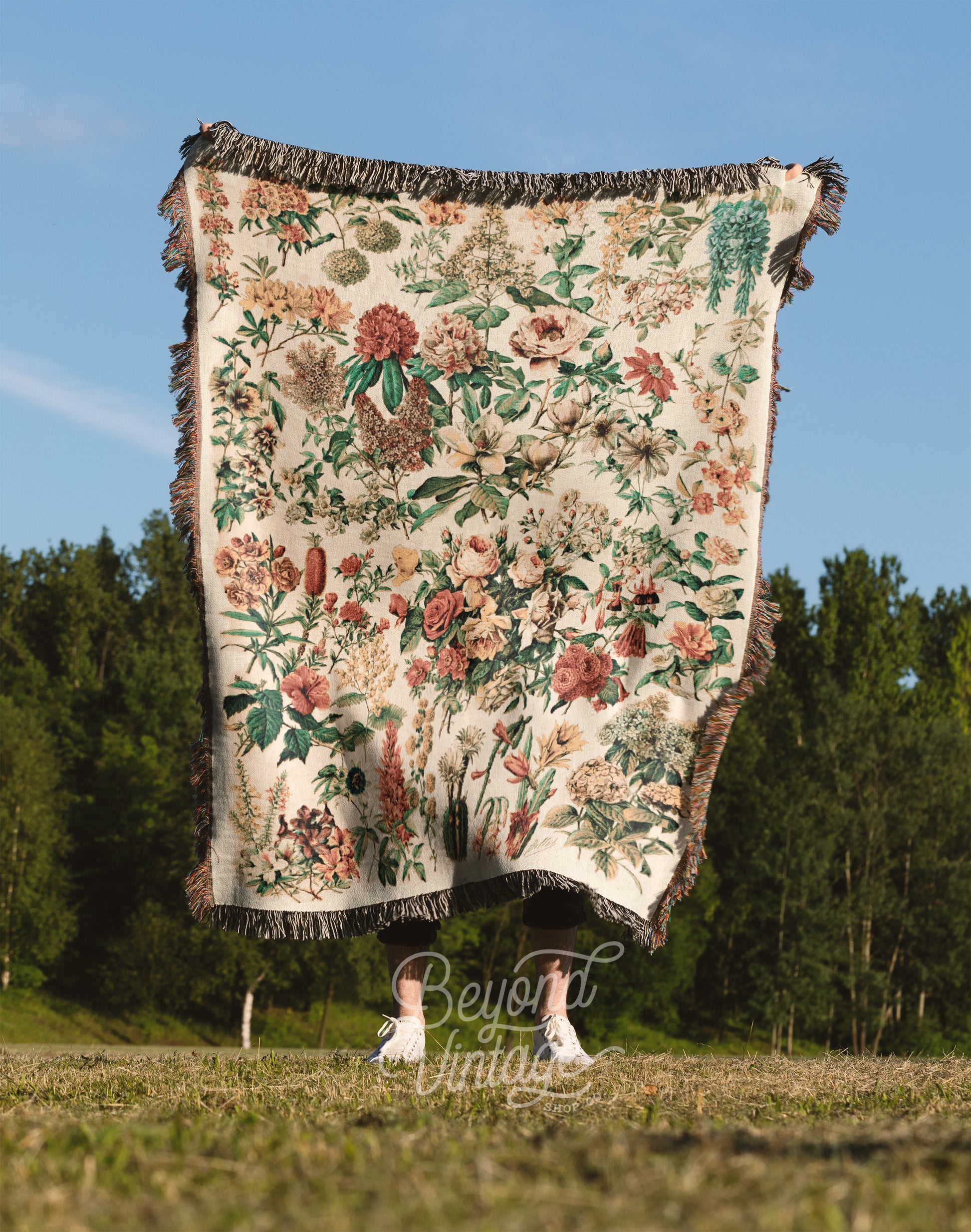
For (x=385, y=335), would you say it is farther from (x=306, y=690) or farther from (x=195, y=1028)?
(x=195, y=1028)

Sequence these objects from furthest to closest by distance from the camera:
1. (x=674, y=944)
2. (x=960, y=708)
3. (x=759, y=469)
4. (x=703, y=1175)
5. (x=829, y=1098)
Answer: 1. (x=960, y=708)
2. (x=674, y=944)
3. (x=759, y=469)
4. (x=829, y=1098)
5. (x=703, y=1175)

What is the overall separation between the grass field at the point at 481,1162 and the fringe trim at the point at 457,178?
3.27 metres

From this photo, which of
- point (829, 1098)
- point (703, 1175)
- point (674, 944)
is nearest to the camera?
point (703, 1175)

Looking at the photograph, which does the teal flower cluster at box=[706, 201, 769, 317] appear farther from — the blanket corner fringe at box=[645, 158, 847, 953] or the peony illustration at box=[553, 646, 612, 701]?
the peony illustration at box=[553, 646, 612, 701]

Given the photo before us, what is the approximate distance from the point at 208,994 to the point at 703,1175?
28.9 metres

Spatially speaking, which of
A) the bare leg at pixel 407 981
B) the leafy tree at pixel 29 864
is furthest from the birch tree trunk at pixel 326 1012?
the bare leg at pixel 407 981

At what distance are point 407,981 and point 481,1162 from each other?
2597 mm

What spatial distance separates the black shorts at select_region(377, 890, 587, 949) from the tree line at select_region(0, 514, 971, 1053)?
2064 cm

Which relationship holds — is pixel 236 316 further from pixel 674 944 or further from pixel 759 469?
pixel 674 944

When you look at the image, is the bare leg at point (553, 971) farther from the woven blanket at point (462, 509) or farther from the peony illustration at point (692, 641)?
the peony illustration at point (692, 641)

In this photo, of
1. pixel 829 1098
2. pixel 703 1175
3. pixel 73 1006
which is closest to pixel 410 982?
pixel 829 1098

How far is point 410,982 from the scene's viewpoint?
4.21 meters

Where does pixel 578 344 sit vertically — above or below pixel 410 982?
above

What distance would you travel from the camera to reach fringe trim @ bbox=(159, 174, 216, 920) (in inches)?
168
